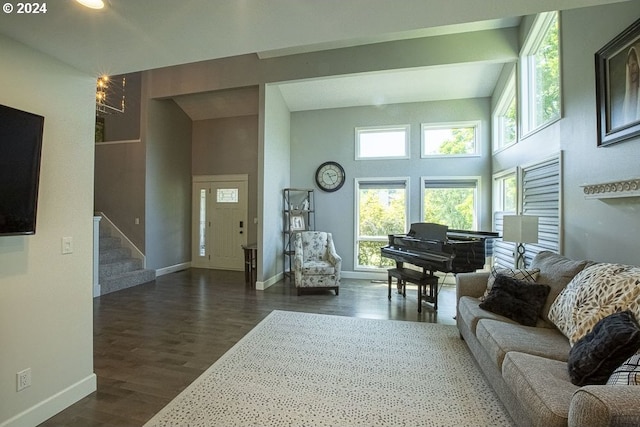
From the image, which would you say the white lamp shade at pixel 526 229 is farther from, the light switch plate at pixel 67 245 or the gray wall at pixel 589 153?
the light switch plate at pixel 67 245

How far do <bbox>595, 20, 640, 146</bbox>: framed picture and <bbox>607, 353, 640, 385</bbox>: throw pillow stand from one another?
5.34 feet

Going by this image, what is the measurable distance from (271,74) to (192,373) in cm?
460

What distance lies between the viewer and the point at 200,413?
6.43 feet

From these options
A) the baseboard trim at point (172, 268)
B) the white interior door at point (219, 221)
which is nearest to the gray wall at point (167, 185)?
the baseboard trim at point (172, 268)

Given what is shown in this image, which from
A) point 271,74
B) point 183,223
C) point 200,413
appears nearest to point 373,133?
point 271,74

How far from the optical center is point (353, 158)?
5.96m

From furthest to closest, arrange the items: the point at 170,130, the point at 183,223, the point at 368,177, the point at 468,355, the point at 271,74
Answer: the point at 183,223, the point at 170,130, the point at 368,177, the point at 271,74, the point at 468,355

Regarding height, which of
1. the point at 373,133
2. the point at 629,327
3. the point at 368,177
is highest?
the point at 373,133

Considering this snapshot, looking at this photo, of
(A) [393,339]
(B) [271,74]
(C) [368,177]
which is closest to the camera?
(A) [393,339]

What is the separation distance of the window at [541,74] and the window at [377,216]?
7.58 ft

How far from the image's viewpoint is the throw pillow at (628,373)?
4.17ft

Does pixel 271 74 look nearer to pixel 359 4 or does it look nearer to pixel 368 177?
pixel 368 177

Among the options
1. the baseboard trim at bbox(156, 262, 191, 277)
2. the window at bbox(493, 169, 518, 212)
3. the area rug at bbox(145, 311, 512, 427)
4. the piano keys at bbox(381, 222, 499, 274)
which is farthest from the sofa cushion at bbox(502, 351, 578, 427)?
the baseboard trim at bbox(156, 262, 191, 277)

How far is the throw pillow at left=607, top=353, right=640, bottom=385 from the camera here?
1271mm
